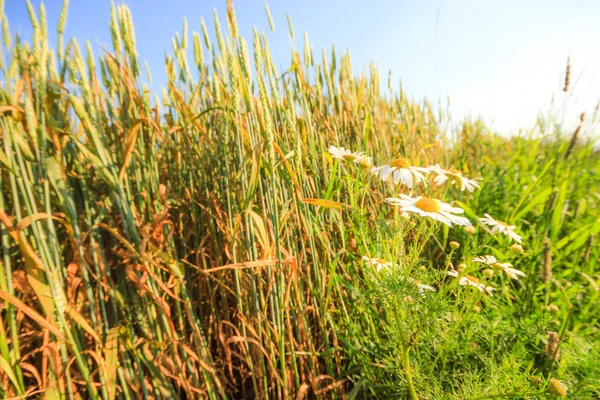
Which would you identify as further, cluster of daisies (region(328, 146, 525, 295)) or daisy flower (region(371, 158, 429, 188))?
daisy flower (region(371, 158, 429, 188))

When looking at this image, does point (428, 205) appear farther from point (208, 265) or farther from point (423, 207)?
point (208, 265)

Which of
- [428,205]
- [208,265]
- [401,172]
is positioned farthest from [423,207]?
[208,265]

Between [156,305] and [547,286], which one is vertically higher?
[156,305]

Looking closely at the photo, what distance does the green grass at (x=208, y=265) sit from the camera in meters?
0.75

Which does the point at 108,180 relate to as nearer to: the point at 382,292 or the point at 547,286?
the point at 382,292

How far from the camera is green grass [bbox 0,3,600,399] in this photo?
0.75 metres

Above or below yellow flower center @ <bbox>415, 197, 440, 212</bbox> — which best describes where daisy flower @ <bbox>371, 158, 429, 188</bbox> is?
above

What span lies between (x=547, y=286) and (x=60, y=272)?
1.49 metres

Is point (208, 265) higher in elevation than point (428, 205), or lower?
lower

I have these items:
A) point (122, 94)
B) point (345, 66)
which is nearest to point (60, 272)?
point (122, 94)

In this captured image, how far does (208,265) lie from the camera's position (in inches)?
43.3

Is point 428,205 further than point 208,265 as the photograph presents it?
No

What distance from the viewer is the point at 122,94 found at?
939 millimetres

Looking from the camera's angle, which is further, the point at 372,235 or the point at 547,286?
the point at 547,286
